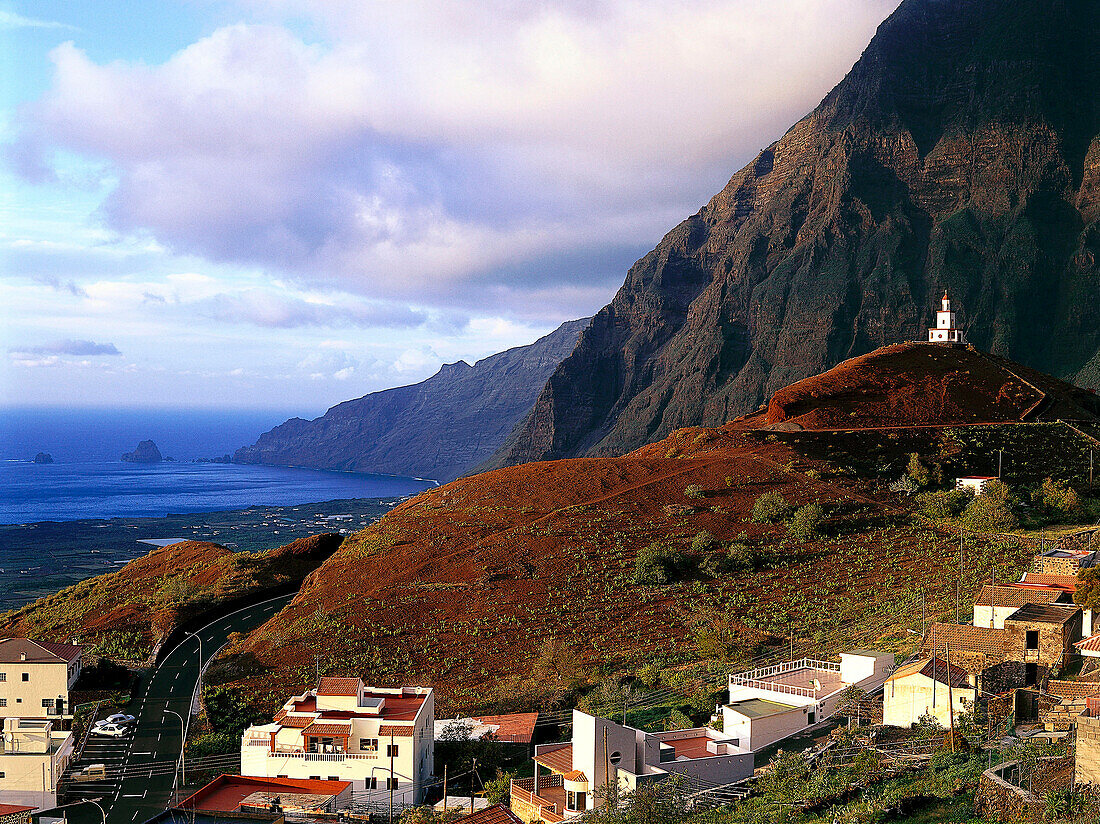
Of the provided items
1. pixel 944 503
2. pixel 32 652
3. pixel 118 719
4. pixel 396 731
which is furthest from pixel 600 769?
pixel 944 503

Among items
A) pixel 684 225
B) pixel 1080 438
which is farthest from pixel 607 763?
pixel 684 225

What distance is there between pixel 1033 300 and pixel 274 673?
12172 centimetres

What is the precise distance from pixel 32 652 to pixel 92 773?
20.6 ft

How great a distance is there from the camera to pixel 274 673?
3753cm

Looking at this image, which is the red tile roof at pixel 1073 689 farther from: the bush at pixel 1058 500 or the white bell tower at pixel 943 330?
the white bell tower at pixel 943 330

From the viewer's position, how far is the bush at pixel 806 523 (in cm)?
4522

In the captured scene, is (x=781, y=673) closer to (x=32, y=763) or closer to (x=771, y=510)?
(x=771, y=510)

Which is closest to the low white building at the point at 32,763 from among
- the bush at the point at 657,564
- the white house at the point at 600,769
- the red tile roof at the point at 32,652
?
the red tile roof at the point at 32,652

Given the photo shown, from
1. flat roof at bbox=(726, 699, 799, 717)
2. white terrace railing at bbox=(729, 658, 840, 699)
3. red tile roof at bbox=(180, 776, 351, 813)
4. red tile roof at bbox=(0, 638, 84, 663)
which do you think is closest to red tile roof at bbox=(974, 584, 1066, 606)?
white terrace railing at bbox=(729, 658, 840, 699)

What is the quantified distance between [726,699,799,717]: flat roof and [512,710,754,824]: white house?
2451mm

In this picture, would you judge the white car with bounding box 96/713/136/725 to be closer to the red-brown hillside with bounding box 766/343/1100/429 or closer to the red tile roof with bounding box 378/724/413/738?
the red tile roof with bounding box 378/724/413/738

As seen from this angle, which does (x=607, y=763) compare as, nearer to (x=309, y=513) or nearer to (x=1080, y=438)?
(x=1080, y=438)

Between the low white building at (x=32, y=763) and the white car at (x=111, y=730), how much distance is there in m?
1.79

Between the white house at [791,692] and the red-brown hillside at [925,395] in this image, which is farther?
the red-brown hillside at [925,395]
